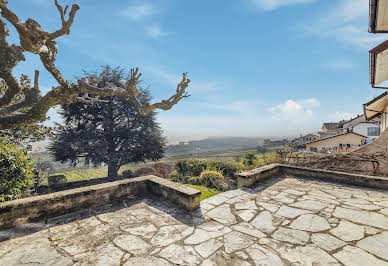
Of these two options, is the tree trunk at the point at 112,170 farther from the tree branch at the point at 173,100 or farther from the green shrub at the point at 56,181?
the tree branch at the point at 173,100

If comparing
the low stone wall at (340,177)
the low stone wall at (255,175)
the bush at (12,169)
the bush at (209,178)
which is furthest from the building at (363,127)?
the bush at (12,169)

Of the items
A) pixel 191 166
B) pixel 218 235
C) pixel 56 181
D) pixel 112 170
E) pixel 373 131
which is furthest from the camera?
pixel 373 131

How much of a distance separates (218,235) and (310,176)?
4.52 metres

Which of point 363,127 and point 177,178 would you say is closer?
point 177,178

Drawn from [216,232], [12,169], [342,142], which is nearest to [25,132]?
[12,169]

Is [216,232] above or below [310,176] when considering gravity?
below

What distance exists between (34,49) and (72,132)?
12.4 metres

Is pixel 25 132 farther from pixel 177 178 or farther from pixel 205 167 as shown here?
pixel 205 167

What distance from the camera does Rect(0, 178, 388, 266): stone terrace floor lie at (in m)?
2.01

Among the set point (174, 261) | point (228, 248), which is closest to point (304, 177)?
point (228, 248)

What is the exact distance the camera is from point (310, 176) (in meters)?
5.45

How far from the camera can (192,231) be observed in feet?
8.55

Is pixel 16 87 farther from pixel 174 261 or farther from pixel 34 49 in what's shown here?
pixel 174 261

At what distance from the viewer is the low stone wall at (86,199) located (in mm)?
2713
